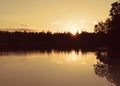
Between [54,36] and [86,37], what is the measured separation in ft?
66.6

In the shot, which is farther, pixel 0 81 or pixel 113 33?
pixel 113 33

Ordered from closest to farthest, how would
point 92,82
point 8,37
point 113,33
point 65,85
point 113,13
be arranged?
point 65,85
point 92,82
point 113,33
point 113,13
point 8,37

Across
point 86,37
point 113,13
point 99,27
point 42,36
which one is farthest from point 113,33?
point 42,36

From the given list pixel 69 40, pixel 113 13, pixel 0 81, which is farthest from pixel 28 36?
pixel 0 81

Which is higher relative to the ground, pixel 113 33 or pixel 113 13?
pixel 113 13

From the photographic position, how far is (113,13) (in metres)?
63.7

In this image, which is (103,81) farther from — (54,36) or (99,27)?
(54,36)

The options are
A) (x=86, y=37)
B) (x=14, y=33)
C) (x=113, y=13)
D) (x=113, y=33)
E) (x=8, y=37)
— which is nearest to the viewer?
(x=113, y=33)

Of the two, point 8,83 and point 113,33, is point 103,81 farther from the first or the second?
point 113,33

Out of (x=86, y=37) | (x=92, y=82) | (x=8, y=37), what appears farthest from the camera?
(x=8, y=37)

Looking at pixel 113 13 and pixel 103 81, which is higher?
pixel 113 13

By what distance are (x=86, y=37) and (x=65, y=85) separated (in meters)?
110

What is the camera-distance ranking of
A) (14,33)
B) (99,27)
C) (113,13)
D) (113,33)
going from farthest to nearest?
(14,33)
(99,27)
(113,13)
(113,33)

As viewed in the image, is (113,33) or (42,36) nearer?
(113,33)
